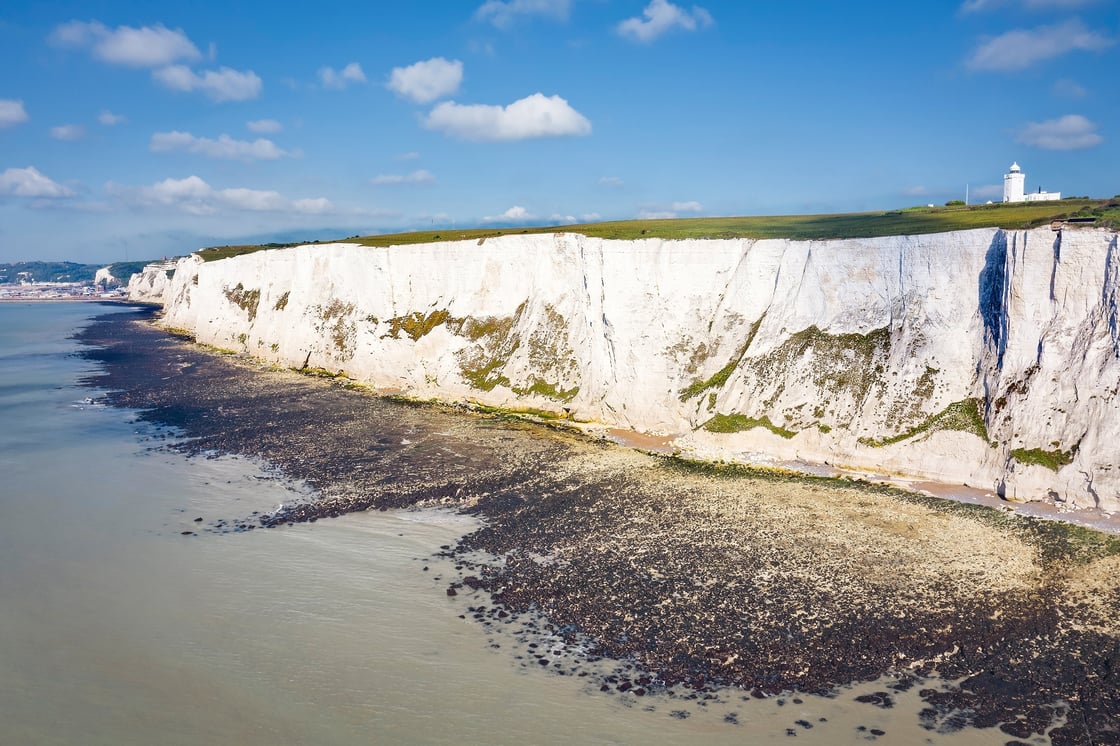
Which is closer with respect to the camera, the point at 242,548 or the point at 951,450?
the point at 242,548

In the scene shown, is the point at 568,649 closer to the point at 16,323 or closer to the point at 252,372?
the point at 252,372

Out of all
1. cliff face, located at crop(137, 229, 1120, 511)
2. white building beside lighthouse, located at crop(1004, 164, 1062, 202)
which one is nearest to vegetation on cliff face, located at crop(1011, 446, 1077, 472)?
cliff face, located at crop(137, 229, 1120, 511)

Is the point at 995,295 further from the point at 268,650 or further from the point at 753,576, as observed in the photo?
the point at 268,650

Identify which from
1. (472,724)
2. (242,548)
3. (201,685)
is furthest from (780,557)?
(242,548)

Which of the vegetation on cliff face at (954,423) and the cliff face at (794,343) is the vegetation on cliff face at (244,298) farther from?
the vegetation on cliff face at (954,423)

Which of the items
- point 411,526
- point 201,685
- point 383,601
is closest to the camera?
point 201,685

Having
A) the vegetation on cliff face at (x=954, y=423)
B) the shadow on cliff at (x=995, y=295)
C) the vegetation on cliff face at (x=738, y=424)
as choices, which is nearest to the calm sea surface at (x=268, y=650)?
the vegetation on cliff face at (x=738, y=424)
